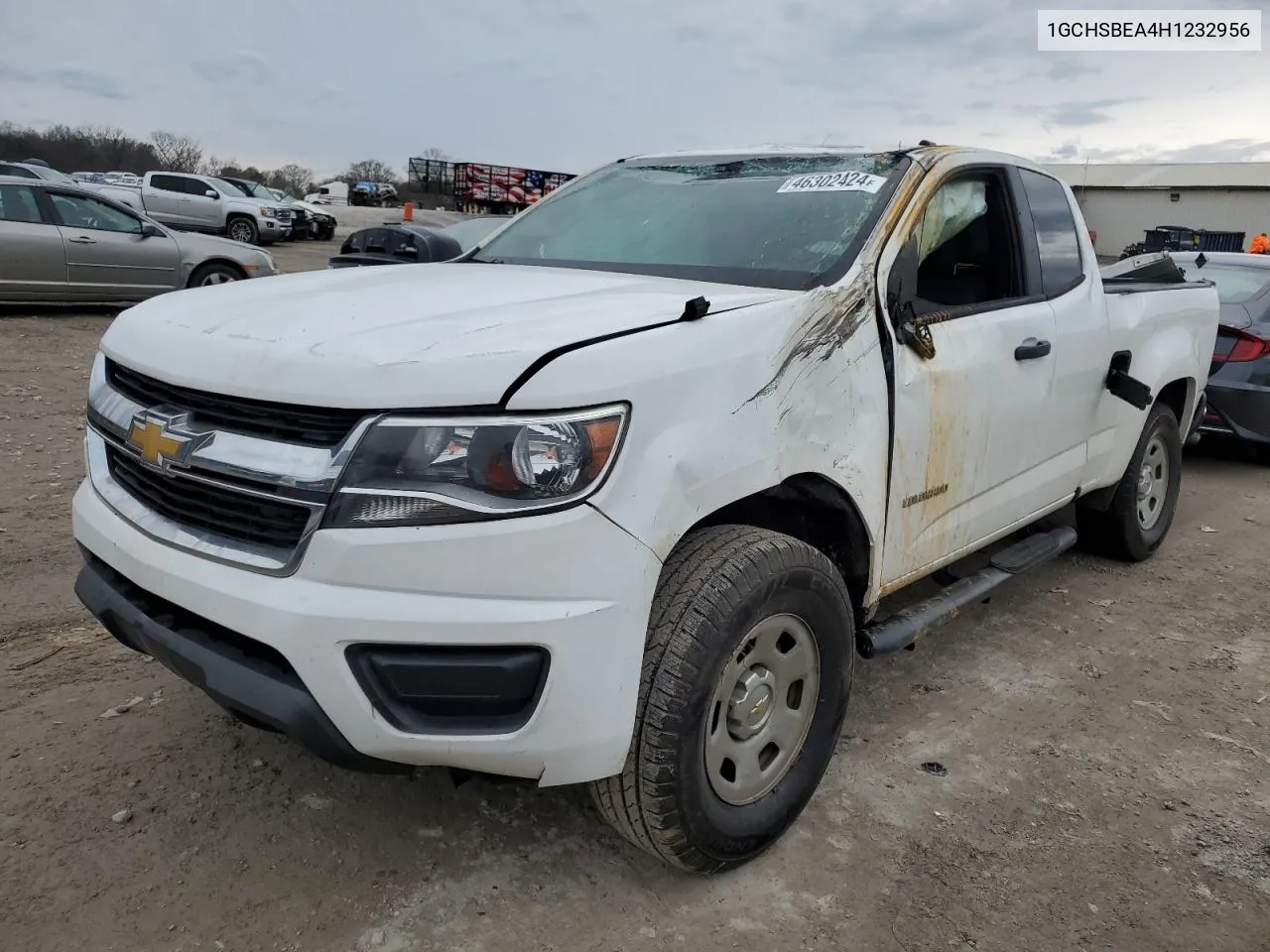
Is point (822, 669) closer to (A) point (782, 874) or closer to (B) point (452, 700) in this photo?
(A) point (782, 874)

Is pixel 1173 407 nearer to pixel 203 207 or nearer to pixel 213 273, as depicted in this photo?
pixel 213 273

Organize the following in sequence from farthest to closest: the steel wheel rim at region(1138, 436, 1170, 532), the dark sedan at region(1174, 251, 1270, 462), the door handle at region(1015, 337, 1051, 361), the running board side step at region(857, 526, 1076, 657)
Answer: the dark sedan at region(1174, 251, 1270, 462) < the steel wheel rim at region(1138, 436, 1170, 532) < the door handle at region(1015, 337, 1051, 361) < the running board side step at region(857, 526, 1076, 657)

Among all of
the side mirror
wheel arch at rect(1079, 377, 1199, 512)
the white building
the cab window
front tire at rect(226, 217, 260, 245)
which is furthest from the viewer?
the white building

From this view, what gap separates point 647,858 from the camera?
2523 millimetres

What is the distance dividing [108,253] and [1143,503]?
10.7 meters

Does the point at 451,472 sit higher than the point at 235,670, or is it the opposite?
the point at 451,472

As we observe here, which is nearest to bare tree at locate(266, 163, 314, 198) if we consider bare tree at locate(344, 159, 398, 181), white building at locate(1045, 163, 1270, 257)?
bare tree at locate(344, 159, 398, 181)

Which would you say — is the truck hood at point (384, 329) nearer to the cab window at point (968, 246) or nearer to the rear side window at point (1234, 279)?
the cab window at point (968, 246)

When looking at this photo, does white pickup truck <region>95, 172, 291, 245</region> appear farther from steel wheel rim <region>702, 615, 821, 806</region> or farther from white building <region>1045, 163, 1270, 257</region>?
white building <region>1045, 163, 1270, 257</region>

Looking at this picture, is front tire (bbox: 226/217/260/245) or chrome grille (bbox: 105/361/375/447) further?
front tire (bbox: 226/217/260/245)

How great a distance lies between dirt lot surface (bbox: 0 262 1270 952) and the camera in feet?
7.46

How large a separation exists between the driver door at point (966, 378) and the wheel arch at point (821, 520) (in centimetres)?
11

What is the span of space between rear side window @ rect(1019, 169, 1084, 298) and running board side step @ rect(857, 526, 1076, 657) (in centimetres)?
98

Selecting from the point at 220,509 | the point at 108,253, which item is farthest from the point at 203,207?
the point at 220,509
